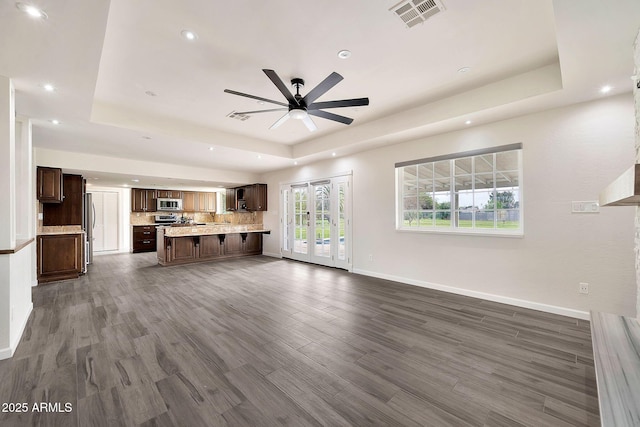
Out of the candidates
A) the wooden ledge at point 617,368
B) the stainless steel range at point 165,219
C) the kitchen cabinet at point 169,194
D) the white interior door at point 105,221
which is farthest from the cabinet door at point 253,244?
the wooden ledge at point 617,368

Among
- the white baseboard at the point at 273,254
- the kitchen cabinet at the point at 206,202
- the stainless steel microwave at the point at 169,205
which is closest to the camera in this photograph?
the white baseboard at the point at 273,254

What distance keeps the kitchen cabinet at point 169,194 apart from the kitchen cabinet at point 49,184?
4240mm

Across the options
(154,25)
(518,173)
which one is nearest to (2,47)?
(154,25)

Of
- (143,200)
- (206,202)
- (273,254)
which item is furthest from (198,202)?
(273,254)

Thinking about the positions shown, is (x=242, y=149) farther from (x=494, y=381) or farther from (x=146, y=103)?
(x=494, y=381)

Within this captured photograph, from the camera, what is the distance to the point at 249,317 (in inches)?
126

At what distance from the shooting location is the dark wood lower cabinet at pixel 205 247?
6.56 meters

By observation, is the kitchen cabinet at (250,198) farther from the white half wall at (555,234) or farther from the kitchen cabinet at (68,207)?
the white half wall at (555,234)

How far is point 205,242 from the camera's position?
23.4 feet

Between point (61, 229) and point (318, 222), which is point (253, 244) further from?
point (61, 229)

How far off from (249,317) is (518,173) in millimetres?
4005

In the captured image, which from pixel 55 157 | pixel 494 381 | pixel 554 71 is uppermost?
pixel 554 71

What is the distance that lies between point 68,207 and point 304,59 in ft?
20.9

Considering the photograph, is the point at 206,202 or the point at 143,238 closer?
the point at 143,238
